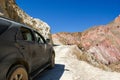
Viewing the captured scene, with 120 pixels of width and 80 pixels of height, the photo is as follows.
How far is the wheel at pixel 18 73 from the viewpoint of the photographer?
492 cm

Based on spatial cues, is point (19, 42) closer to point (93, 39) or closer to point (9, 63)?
point (9, 63)

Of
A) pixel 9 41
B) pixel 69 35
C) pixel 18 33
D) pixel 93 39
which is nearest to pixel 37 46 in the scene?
pixel 18 33

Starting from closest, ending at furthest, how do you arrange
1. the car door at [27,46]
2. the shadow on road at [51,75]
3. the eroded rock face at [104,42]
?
1. the car door at [27,46]
2. the shadow on road at [51,75]
3. the eroded rock face at [104,42]

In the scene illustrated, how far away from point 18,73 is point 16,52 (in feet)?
1.51

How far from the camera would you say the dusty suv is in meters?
4.75

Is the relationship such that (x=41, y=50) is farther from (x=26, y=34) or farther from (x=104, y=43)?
(x=104, y=43)

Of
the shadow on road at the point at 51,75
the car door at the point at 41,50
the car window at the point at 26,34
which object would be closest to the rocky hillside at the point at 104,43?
the shadow on road at the point at 51,75

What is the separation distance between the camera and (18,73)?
5227 mm

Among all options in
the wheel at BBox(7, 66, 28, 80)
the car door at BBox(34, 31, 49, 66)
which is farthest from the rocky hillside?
the wheel at BBox(7, 66, 28, 80)

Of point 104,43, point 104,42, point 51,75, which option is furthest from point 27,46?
point 104,42

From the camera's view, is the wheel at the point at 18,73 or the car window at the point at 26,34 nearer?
the wheel at the point at 18,73

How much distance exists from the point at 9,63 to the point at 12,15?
884 inches

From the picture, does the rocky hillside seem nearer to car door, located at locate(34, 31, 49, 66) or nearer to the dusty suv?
car door, located at locate(34, 31, 49, 66)

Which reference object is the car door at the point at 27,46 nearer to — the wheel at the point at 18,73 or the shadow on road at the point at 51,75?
the wheel at the point at 18,73
